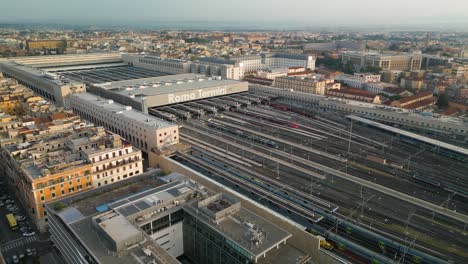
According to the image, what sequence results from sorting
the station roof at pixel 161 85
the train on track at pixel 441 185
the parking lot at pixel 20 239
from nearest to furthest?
1. the parking lot at pixel 20 239
2. the train on track at pixel 441 185
3. the station roof at pixel 161 85

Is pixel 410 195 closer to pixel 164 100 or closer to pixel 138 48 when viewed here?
pixel 164 100

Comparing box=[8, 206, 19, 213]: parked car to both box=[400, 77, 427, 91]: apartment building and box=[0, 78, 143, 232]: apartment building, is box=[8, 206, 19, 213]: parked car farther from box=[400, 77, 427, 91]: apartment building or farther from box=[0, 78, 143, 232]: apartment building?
box=[400, 77, 427, 91]: apartment building

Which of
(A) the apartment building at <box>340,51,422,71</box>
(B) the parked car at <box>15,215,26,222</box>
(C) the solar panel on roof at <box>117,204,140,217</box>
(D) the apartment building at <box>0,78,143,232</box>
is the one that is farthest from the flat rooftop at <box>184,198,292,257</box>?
(A) the apartment building at <box>340,51,422,71</box>

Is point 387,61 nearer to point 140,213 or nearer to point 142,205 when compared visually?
point 142,205

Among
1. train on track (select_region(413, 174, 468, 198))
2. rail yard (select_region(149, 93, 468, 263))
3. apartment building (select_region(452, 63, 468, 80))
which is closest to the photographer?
rail yard (select_region(149, 93, 468, 263))

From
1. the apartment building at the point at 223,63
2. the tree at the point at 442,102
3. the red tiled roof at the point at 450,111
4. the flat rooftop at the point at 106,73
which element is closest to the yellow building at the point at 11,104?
the flat rooftop at the point at 106,73

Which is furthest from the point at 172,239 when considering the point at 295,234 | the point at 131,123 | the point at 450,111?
the point at 450,111

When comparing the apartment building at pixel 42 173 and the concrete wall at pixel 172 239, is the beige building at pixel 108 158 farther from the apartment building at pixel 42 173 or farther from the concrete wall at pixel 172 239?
the concrete wall at pixel 172 239
